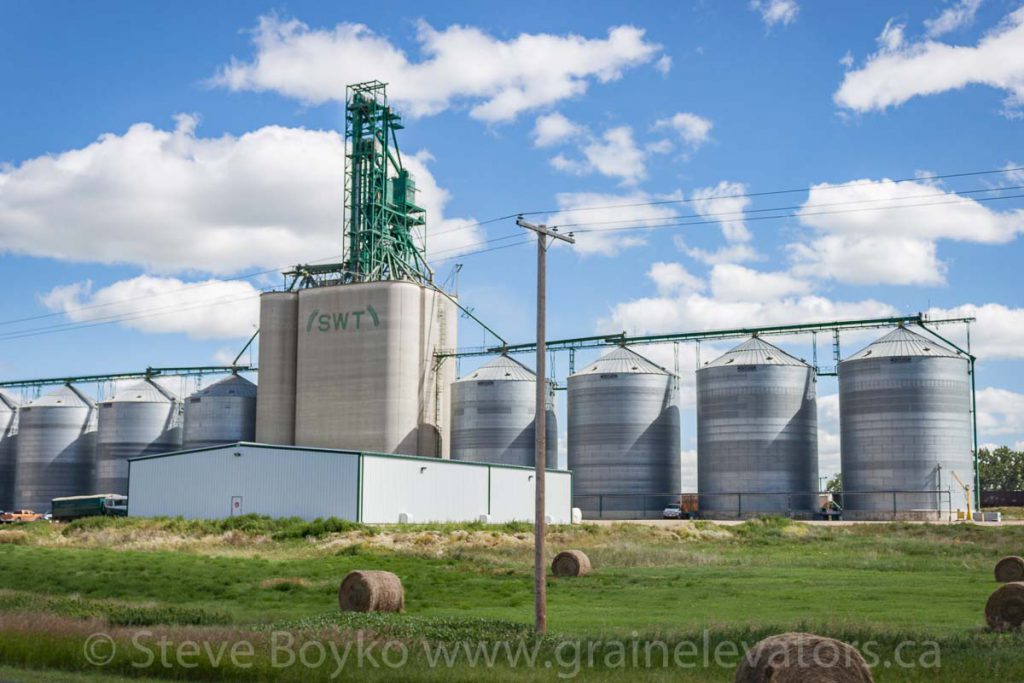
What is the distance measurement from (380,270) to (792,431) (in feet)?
128

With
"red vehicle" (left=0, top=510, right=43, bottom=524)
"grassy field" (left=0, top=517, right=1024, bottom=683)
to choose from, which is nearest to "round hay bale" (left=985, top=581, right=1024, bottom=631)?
"grassy field" (left=0, top=517, right=1024, bottom=683)

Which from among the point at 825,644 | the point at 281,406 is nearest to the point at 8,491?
the point at 281,406

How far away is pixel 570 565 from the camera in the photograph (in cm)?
3719

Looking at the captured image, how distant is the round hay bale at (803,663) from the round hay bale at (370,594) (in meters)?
14.5

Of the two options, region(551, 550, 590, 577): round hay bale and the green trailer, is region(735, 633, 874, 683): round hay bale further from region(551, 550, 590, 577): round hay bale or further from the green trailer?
the green trailer

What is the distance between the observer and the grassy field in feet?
56.9

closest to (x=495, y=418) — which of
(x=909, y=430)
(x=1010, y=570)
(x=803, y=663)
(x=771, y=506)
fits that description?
(x=771, y=506)

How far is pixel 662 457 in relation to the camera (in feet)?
290

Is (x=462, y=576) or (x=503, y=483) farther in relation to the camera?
(x=503, y=483)

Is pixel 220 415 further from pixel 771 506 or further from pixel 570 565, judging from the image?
pixel 570 565

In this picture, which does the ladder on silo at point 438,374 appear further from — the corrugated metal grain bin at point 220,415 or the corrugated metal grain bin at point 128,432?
the corrugated metal grain bin at point 128,432

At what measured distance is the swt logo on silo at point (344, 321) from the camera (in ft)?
284

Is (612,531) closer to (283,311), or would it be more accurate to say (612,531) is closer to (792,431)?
(792,431)

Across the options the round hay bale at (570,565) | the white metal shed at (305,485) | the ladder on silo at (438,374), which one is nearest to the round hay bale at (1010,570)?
the round hay bale at (570,565)
